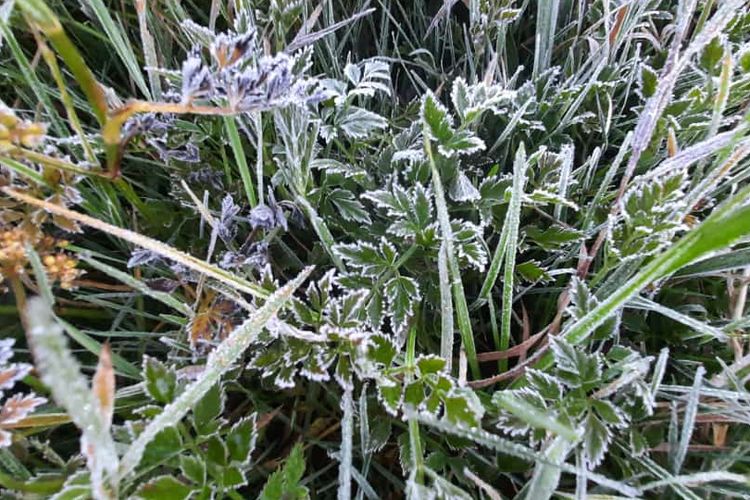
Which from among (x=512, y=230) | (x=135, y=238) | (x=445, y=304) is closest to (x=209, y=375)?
(x=135, y=238)

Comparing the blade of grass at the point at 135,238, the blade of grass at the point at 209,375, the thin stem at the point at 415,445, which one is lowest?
the thin stem at the point at 415,445

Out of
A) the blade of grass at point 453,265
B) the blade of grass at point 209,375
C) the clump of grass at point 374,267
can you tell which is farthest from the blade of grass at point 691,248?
the blade of grass at point 209,375

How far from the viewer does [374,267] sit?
87 cm

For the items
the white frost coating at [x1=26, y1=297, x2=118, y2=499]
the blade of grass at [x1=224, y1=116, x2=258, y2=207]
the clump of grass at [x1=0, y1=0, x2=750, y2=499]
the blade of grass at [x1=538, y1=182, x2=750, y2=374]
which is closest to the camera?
the white frost coating at [x1=26, y1=297, x2=118, y2=499]

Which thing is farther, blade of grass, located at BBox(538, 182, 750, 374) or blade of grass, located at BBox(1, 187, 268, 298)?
blade of grass, located at BBox(1, 187, 268, 298)

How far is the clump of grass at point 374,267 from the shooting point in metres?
0.72

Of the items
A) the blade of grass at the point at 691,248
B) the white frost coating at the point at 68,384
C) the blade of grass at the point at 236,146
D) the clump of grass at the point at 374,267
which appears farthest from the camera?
the blade of grass at the point at 236,146

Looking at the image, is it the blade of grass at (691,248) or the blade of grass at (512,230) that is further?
the blade of grass at (512,230)

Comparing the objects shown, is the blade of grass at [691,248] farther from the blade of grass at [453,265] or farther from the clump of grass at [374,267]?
the blade of grass at [453,265]

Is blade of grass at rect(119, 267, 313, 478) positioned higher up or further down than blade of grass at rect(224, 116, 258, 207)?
further down

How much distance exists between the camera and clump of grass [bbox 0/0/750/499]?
0.72 metres

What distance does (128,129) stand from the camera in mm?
762

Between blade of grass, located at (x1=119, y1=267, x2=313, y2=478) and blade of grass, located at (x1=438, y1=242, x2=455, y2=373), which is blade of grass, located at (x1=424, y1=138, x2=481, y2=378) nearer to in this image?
blade of grass, located at (x1=438, y1=242, x2=455, y2=373)

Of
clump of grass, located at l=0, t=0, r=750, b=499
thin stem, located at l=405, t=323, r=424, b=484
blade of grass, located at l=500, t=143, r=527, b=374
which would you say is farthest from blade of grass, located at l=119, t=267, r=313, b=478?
blade of grass, located at l=500, t=143, r=527, b=374
